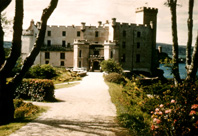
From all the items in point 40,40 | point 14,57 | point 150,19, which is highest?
point 150,19

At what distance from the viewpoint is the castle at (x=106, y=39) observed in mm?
56281

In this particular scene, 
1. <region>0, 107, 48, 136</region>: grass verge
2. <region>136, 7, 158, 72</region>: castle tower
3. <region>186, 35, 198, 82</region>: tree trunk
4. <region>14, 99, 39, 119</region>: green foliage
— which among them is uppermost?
<region>136, 7, 158, 72</region>: castle tower

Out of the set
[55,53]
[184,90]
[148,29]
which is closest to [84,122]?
[184,90]

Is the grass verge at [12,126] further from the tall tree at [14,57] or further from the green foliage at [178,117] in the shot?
the green foliage at [178,117]

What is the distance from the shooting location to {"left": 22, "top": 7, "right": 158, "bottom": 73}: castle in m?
56.3

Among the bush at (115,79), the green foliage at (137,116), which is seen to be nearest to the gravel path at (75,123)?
the green foliage at (137,116)

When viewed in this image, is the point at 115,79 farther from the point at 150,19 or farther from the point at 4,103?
the point at 150,19

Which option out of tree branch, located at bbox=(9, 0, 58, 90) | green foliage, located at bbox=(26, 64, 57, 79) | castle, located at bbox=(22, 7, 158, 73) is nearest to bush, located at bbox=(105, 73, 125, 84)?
green foliage, located at bbox=(26, 64, 57, 79)

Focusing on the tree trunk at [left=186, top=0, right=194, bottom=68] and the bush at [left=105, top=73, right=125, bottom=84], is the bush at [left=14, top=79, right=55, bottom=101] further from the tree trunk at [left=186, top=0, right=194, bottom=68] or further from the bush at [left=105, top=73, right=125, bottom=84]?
the bush at [left=105, top=73, right=125, bottom=84]

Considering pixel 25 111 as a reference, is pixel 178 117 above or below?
above

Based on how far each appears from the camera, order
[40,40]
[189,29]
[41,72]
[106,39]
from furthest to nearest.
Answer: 1. [106,39]
2. [41,72]
3. [189,29]
4. [40,40]

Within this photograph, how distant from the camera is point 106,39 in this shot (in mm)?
58906

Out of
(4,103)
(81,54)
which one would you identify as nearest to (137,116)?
(4,103)

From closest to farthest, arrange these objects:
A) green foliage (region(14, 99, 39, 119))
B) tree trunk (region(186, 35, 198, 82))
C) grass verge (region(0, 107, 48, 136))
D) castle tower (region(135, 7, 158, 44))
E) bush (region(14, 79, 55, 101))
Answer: grass verge (region(0, 107, 48, 136)), tree trunk (region(186, 35, 198, 82)), green foliage (region(14, 99, 39, 119)), bush (region(14, 79, 55, 101)), castle tower (region(135, 7, 158, 44))
